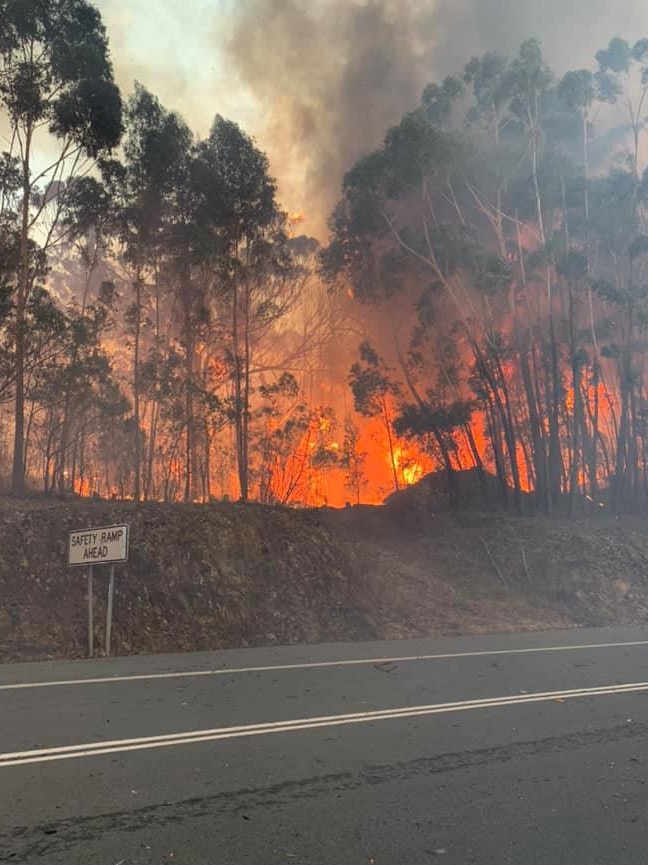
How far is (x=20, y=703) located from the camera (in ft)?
22.1

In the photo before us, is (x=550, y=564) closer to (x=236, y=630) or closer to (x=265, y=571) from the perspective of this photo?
(x=265, y=571)

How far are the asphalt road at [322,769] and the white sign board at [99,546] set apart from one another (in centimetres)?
214

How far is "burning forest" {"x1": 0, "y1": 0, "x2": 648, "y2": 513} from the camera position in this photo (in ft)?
58.0

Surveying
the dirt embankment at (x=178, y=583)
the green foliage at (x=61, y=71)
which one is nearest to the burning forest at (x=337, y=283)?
the green foliage at (x=61, y=71)

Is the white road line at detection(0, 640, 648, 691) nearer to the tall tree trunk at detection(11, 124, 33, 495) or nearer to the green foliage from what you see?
the tall tree trunk at detection(11, 124, 33, 495)

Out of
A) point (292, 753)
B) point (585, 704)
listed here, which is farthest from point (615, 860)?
point (585, 704)

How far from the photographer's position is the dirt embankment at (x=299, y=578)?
483 inches

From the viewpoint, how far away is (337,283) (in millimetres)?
28094

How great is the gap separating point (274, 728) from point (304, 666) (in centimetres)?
372

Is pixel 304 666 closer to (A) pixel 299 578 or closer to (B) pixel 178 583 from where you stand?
(B) pixel 178 583

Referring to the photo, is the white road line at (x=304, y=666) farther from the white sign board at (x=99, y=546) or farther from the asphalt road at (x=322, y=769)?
the white sign board at (x=99, y=546)

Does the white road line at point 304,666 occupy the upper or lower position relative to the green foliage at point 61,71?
lower

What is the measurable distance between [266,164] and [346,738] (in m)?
20.2

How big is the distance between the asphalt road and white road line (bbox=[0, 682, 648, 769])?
2 cm
